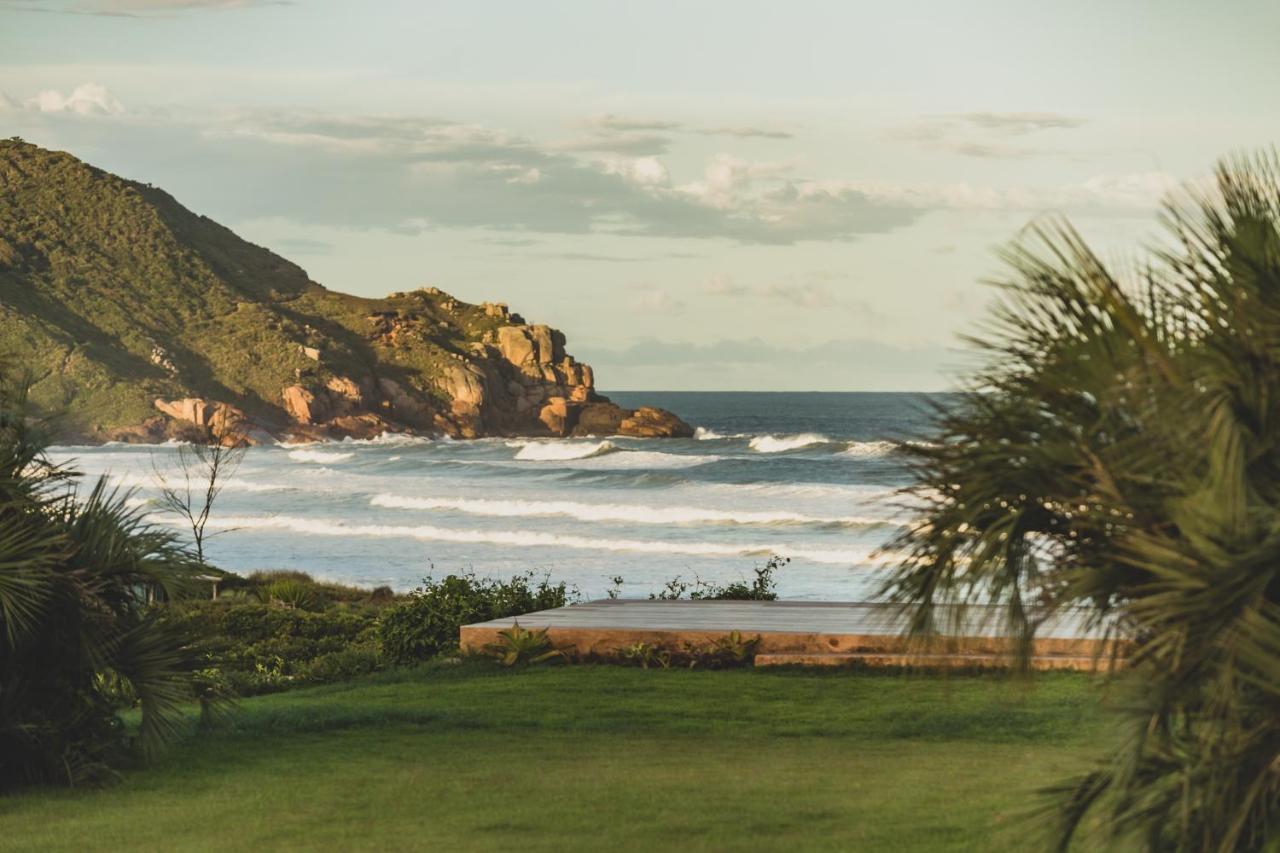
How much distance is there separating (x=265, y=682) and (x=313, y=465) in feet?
188

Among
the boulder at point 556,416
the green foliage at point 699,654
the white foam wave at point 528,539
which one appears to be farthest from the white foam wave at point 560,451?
the green foliage at point 699,654

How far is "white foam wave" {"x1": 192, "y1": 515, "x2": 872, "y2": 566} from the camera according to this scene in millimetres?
35312

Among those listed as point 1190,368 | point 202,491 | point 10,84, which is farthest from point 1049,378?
point 10,84

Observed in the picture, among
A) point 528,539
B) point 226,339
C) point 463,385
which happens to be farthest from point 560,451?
point 528,539

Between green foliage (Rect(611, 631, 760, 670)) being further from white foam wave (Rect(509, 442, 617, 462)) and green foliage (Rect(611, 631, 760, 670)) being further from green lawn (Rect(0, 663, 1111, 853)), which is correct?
white foam wave (Rect(509, 442, 617, 462))

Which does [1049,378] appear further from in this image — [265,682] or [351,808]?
[265,682]

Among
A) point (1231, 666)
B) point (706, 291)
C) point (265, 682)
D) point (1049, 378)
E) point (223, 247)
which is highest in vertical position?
point (223, 247)

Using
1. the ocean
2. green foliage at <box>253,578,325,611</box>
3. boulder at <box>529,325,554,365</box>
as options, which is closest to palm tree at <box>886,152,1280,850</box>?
the ocean

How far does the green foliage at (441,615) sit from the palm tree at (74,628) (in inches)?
180

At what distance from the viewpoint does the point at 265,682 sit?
465 inches

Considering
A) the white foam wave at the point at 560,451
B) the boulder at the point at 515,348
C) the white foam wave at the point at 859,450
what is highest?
the boulder at the point at 515,348

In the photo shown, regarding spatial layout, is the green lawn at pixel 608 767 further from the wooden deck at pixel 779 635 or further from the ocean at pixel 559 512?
the ocean at pixel 559 512

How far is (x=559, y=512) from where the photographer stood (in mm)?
45125

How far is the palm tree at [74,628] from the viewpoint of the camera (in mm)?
7336
